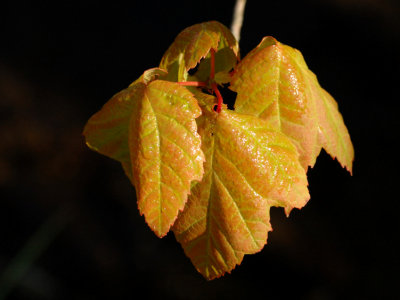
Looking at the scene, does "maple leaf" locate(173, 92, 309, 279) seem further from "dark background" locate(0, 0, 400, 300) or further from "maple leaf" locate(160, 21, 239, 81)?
"dark background" locate(0, 0, 400, 300)

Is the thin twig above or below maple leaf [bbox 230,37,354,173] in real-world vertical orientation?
above

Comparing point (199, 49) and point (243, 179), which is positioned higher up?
point (199, 49)

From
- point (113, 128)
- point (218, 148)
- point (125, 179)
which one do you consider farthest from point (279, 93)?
point (125, 179)

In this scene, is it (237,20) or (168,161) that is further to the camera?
(237,20)

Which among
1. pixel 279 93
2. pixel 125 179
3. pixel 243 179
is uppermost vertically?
pixel 279 93

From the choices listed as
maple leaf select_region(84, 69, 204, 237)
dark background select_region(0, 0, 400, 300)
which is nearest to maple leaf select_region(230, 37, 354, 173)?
maple leaf select_region(84, 69, 204, 237)

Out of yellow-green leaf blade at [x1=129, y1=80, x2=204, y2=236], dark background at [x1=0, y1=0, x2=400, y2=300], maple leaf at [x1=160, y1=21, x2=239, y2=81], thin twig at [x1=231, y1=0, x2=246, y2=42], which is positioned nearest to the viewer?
yellow-green leaf blade at [x1=129, y1=80, x2=204, y2=236]

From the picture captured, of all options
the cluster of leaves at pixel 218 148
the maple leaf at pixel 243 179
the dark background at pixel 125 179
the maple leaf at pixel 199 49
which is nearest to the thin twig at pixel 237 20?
the maple leaf at pixel 199 49

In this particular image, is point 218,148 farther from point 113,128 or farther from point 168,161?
point 113,128

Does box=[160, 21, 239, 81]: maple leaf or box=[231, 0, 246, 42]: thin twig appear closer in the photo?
box=[160, 21, 239, 81]: maple leaf
